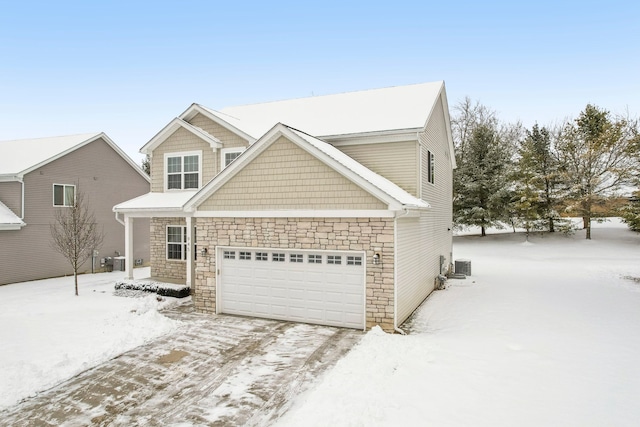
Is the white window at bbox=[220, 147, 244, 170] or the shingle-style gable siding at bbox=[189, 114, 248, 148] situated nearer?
the shingle-style gable siding at bbox=[189, 114, 248, 148]

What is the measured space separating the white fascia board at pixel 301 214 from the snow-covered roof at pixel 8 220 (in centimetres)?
1136

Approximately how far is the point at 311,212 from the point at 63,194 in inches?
643

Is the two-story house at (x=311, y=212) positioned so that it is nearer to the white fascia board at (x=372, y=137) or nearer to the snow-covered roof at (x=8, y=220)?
the white fascia board at (x=372, y=137)

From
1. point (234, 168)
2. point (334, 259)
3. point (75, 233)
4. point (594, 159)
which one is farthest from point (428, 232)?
point (594, 159)

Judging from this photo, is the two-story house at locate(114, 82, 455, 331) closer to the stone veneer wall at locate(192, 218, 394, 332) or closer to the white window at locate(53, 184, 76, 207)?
the stone veneer wall at locate(192, 218, 394, 332)

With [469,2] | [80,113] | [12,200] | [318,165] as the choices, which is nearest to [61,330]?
[318,165]

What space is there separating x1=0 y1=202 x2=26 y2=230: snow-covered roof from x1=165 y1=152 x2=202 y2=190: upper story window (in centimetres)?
772

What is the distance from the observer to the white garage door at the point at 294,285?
988 centimetres

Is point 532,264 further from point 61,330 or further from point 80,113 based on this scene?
point 80,113

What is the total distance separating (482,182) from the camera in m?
30.8

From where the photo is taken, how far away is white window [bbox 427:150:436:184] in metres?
13.7

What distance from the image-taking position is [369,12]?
809 inches

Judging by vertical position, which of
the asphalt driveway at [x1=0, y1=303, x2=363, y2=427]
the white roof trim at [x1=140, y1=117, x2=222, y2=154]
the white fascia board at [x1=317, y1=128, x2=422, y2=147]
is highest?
the white roof trim at [x1=140, y1=117, x2=222, y2=154]

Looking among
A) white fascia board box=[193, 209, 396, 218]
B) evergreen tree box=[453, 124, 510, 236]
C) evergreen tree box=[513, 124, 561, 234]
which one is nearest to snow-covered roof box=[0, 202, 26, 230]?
white fascia board box=[193, 209, 396, 218]
